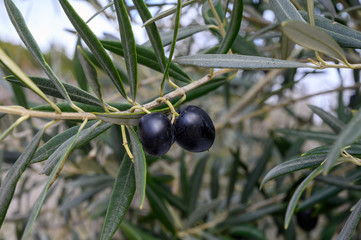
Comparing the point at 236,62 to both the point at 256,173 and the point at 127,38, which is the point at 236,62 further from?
the point at 256,173

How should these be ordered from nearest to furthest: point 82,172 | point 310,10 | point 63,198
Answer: point 310,10 < point 82,172 < point 63,198

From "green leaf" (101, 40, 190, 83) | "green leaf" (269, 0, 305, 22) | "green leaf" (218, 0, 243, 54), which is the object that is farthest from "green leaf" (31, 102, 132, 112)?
"green leaf" (269, 0, 305, 22)

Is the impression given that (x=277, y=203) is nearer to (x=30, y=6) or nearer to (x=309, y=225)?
(x=309, y=225)

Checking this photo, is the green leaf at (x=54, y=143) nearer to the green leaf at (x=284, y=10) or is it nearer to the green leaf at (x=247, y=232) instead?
the green leaf at (x=284, y=10)

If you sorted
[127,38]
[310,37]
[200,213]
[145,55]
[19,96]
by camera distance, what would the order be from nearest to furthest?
[310,37] < [127,38] < [145,55] < [19,96] < [200,213]

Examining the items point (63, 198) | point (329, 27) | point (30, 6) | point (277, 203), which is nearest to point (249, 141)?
point (277, 203)

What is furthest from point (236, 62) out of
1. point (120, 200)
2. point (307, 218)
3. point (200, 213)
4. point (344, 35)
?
point (307, 218)
